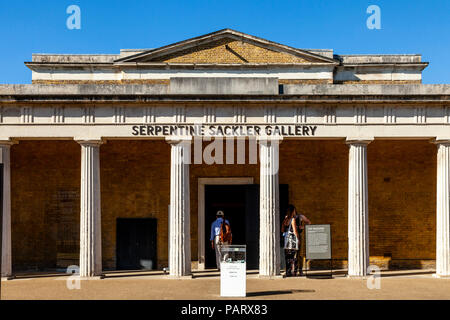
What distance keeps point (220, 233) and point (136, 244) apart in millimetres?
4008

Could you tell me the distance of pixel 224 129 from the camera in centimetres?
1753

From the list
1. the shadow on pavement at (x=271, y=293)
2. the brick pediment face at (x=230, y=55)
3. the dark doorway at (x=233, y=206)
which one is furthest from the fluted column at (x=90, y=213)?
the brick pediment face at (x=230, y=55)

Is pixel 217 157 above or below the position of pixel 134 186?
above

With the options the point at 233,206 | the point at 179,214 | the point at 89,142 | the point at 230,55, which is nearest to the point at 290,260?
the point at 233,206

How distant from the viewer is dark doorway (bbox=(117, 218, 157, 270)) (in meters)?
20.5

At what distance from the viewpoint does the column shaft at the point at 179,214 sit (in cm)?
1742

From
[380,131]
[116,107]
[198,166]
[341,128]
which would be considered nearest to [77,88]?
[116,107]

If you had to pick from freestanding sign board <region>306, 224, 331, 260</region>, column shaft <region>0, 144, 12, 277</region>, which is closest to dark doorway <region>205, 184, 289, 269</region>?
freestanding sign board <region>306, 224, 331, 260</region>

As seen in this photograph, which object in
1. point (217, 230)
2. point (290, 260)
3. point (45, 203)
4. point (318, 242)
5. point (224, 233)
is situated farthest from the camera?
point (45, 203)

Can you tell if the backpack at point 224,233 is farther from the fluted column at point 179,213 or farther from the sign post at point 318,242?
the sign post at point 318,242

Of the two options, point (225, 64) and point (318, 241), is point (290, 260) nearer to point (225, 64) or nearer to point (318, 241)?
point (318, 241)

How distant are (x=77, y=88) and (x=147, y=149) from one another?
4261mm

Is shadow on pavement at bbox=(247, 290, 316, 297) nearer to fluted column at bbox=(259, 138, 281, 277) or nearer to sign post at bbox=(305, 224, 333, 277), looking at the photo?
fluted column at bbox=(259, 138, 281, 277)

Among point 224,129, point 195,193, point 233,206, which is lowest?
point 233,206
